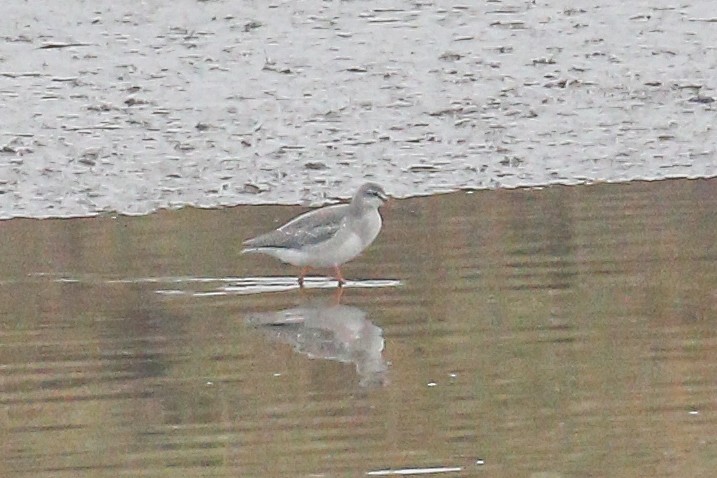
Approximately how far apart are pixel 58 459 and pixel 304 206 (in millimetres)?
6628

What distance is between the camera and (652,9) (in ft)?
64.6

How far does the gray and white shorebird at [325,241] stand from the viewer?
488 inches

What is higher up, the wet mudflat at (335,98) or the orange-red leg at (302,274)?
the wet mudflat at (335,98)

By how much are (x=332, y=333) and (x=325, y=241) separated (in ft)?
6.10

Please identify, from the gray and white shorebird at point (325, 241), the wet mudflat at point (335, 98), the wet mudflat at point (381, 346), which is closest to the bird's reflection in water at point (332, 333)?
the wet mudflat at point (381, 346)

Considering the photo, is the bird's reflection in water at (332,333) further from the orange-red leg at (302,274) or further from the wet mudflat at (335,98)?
the wet mudflat at (335,98)

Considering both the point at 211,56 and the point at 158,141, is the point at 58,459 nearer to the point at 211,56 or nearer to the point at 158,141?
the point at 158,141

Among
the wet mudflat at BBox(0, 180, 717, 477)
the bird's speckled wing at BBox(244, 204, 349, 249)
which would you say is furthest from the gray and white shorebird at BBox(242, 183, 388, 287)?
the wet mudflat at BBox(0, 180, 717, 477)

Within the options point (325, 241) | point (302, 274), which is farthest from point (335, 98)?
point (325, 241)

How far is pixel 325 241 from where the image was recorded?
488 inches

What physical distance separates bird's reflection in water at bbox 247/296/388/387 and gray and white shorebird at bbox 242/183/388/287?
2.62ft

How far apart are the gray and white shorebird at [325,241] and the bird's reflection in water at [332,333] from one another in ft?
2.62

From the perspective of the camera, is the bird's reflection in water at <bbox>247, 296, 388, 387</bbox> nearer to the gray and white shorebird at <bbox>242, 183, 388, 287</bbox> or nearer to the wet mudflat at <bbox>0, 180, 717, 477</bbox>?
the wet mudflat at <bbox>0, 180, 717, 477</bbox>

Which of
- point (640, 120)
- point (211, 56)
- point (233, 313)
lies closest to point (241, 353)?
point (233, 313)
